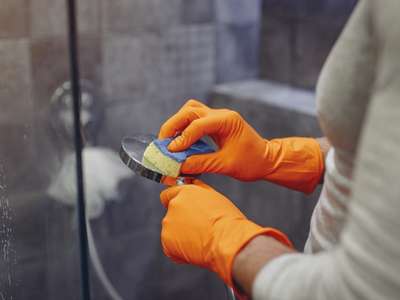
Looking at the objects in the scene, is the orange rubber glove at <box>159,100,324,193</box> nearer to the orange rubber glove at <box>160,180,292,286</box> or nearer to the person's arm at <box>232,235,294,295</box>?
the orange rubber glove at <box>160,180,292,286</box>

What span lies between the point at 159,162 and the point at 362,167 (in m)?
0.36

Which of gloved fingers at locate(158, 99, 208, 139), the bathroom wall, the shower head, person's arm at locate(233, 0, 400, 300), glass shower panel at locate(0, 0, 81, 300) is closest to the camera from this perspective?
person's arm at locate(233, 0, 400, 300)

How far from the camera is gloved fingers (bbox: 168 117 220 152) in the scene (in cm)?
89

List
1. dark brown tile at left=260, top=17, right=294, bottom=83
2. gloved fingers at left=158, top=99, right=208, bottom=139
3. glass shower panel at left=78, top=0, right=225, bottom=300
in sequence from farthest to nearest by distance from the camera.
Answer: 1. dark brown tile at left=260, top=17, right=294, bottom=83
2. glass shower panel at left=78, top=0, right=225, bottom=300
3. gloved fingers at left=158, top=99, right=208, bottom=139

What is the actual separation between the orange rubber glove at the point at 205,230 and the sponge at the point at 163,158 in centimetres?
3

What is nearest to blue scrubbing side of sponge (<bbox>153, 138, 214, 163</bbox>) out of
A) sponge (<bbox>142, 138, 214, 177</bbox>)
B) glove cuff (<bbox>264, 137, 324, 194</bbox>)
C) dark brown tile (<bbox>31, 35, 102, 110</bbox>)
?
sponge (<bbox>142, 138, 214, 177</bbox>)

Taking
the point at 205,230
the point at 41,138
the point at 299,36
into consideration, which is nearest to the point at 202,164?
the point at 205,230

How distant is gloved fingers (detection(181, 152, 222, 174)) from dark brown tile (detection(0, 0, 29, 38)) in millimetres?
669

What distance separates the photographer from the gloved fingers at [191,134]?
2.90 feet

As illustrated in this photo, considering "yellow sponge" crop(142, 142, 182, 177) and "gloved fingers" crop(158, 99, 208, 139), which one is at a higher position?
"gloved fingers" crop(158, 99, 208, 139)

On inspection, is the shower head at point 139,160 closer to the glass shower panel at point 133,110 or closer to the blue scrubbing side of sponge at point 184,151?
the blue scrubbing side of sponge at point 184,151

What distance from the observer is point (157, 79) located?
171 centimetres

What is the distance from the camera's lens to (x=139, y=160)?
0.84m

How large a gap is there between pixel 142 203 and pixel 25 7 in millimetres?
648
